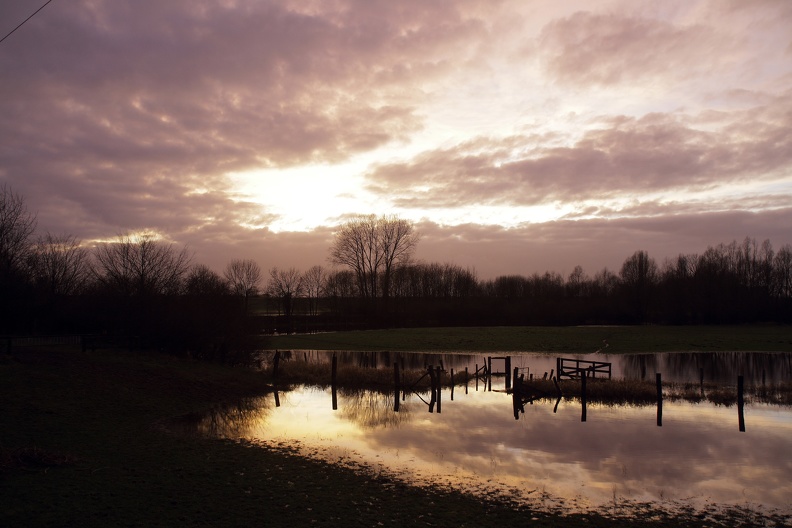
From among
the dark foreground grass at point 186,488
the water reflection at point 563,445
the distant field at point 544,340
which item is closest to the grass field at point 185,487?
the dark foreground grass at point 186,488

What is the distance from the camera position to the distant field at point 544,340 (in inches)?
2694

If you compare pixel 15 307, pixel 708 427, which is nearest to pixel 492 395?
pixel 708 427

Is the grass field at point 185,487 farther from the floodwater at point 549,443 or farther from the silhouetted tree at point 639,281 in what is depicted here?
the silhouetted tree at point 639,281

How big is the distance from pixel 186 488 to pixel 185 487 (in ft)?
0.31

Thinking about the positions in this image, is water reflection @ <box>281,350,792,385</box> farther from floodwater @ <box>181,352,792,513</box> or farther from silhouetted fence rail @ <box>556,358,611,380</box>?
floodwater @ <box>181,352,792,513</box>

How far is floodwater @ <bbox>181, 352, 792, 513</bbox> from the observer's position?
621 inches

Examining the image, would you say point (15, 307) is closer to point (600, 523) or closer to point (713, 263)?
point (600, 523)

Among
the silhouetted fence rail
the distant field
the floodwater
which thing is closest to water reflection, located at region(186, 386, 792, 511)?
the floodwater

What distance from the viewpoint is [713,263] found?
5389 inches

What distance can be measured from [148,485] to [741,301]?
121836 millimetres

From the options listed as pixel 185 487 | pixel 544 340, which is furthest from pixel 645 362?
pixel 185 487

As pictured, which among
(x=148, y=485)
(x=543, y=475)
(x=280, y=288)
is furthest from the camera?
(x=280, y=288)

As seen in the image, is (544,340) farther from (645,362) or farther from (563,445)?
(563,445)

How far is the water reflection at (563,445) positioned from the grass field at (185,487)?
5.46ft
